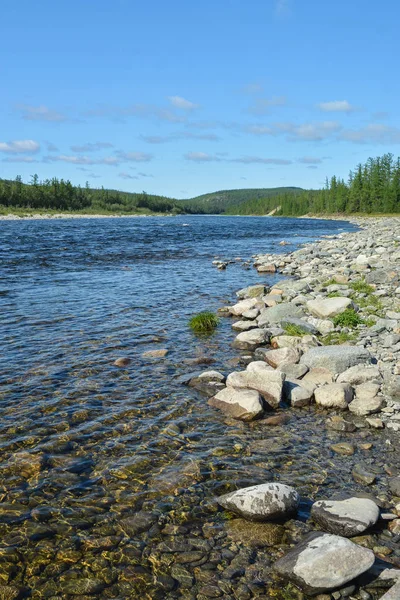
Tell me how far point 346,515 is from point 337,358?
5.34 meters

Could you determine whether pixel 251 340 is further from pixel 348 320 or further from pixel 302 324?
pixel 348 320

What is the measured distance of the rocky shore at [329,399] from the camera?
5172 mm

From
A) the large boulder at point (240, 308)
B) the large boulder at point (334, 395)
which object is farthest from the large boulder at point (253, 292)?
the large boulder at point (334, 395)

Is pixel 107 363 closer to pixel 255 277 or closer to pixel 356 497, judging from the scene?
pixel 356 497

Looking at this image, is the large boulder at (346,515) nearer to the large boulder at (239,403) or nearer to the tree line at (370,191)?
the large boulder at (239,403)

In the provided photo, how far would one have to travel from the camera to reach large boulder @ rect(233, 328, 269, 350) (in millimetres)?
13873

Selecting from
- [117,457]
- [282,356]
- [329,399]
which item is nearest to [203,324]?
[282,356]

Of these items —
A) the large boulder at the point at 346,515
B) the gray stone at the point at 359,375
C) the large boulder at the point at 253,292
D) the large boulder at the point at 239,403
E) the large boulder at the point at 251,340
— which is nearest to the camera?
the large boulder at the point at 346,515

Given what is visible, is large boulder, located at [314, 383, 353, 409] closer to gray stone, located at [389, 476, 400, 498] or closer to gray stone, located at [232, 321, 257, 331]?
gray stone, located at [389, 476, 400, 498]

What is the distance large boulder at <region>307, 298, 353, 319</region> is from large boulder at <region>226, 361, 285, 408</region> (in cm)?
571

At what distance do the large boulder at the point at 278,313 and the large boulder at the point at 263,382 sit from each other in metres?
5.32

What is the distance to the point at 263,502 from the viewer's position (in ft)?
20.4

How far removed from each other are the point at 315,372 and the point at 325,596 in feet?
20.3

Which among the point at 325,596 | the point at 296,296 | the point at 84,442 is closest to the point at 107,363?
the point at 84,442
